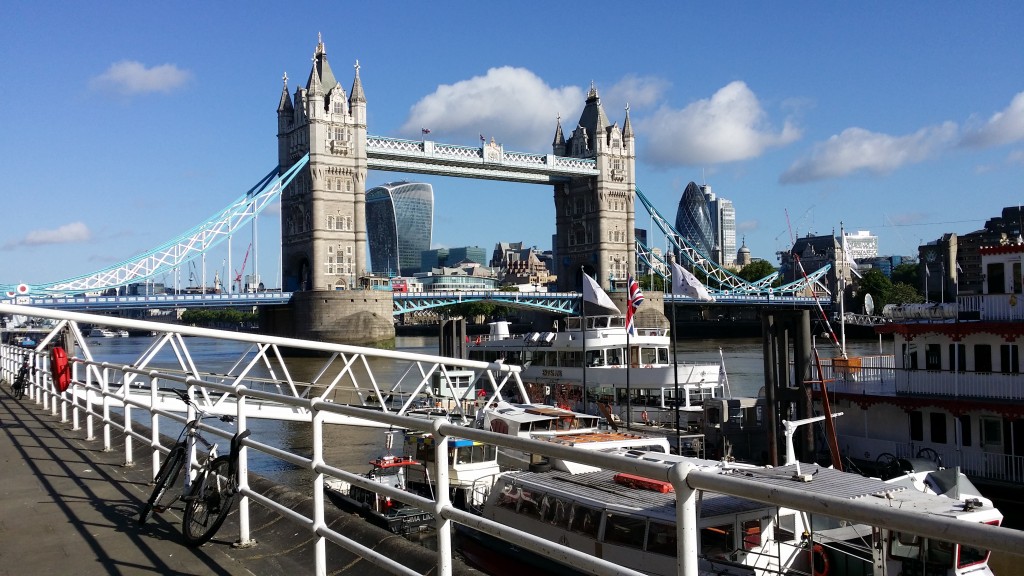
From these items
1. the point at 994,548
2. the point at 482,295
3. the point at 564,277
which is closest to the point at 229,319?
the point at 564,277

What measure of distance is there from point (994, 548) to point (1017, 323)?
46.9 ft

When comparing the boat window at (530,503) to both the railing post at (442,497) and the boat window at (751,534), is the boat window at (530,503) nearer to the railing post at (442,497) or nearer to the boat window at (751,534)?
the boat window at (751,534)

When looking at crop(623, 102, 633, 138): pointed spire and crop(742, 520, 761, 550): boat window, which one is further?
crop(623, 102, 633, 138): pointed spire

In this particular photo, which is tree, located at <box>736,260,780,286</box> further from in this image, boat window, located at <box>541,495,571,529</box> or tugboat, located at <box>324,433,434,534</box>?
boat window, located at <box>541,495,571,529</box>

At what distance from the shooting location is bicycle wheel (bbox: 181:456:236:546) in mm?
5328

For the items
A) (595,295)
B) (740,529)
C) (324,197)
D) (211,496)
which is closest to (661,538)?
(740,529)

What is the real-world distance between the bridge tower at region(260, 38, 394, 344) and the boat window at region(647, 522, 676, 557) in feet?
201

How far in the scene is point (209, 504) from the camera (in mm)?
5395

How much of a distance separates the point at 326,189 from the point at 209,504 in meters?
70.4

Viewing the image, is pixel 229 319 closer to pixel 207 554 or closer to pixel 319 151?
pixel 319 151

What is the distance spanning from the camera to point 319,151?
73.9 meters

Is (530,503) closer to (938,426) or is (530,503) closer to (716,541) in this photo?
(716,541)

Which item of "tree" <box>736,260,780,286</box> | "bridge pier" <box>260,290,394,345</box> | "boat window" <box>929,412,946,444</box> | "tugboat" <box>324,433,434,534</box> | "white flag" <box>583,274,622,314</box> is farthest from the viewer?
"tree" <box>736,260,780,286</box>

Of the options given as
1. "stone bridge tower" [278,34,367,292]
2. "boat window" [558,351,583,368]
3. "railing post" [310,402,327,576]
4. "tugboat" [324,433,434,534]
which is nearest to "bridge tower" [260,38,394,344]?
"stone bridge tower" [278,34,367,292]
